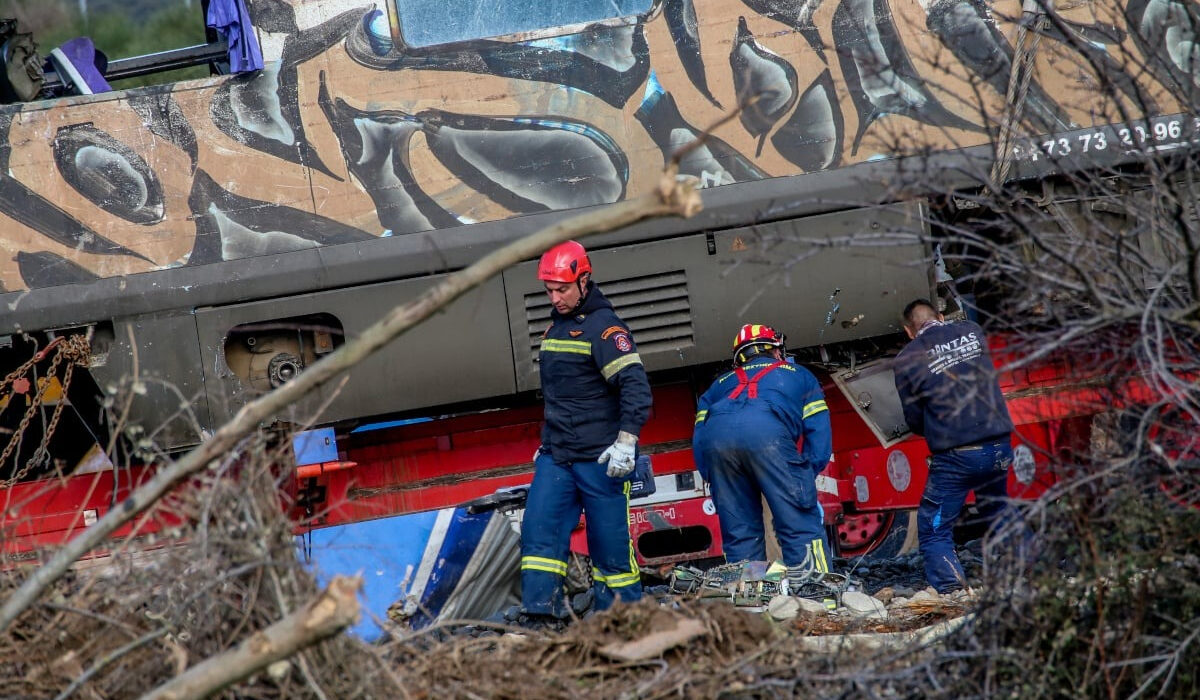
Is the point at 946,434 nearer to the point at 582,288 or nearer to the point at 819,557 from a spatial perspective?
the point at 819,557

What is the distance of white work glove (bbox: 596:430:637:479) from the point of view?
6.06 metres

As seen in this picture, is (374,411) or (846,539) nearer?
(374,411)

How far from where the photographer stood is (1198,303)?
397cm

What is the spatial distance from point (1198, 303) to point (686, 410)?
3.88 meters

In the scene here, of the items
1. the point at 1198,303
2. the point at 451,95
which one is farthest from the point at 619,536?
the point at 1198,303

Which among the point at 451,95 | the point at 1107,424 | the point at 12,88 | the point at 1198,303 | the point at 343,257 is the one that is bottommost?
the point at 1107,424

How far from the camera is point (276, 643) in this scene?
3.34 meters

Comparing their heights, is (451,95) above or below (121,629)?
above

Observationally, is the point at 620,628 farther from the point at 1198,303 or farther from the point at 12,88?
the point at 12,88

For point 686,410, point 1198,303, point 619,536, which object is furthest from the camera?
point 686,410

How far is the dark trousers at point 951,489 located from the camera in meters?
6.66

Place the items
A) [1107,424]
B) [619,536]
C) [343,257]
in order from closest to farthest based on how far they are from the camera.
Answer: [1107,424] < [619,536] < [343,257]

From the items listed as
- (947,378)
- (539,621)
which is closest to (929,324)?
(947,378)

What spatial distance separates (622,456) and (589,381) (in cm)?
48
